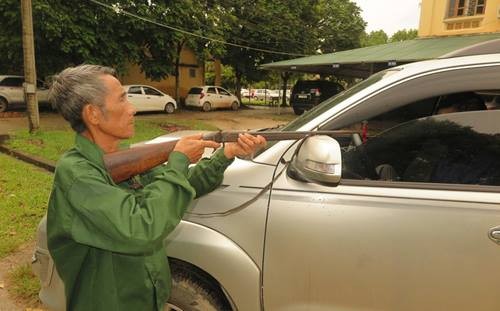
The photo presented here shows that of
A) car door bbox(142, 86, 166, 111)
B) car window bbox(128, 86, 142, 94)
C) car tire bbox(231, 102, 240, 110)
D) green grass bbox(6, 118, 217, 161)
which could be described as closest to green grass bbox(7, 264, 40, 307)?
green grass bbox(6, 118, 217, 161)

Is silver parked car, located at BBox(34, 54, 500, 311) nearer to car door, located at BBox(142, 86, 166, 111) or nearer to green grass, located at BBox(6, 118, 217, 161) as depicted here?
green grass, located at BBox(6, 118, 217, 161)

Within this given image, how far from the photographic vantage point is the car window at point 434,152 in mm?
1902

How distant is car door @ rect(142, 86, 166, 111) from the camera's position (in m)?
18.5

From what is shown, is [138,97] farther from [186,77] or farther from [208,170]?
[208,170]

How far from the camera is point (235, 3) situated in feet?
78.0

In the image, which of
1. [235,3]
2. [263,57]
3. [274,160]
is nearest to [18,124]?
[274,160]

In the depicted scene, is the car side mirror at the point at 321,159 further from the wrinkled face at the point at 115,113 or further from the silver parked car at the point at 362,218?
the wrinkled face at the point at 115,113

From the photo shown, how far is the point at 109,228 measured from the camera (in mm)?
1231

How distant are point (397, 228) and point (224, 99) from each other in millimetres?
21886

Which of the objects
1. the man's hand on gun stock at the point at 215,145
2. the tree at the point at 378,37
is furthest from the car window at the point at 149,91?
the tree at the point at 378,37

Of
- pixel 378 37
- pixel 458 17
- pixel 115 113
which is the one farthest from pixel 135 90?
pixel 378 37

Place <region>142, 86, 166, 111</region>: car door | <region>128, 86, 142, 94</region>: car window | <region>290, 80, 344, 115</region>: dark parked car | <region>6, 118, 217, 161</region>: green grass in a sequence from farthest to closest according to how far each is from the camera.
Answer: <region>290, 80, 344, 115</region>: dark parked car → <region>142, 86, 166, 111</region>: car door → <region>128, 86, 142, 94</region>: car window → <region>6, 118, 217, 161</region>: green grass

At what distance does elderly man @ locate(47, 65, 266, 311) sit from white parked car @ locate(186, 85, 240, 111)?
67.4 ft

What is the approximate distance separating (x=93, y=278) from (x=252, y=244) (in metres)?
0.75
